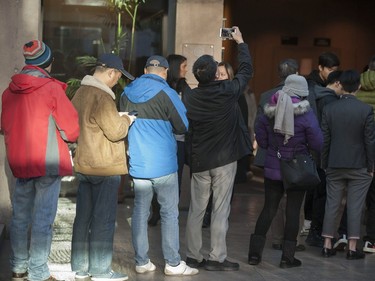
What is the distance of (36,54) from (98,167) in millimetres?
1112

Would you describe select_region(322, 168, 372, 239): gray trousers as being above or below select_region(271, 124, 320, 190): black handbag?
below

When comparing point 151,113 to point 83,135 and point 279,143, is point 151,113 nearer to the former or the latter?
point 83,135

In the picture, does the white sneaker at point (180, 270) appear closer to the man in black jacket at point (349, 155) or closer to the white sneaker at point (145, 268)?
the white sneaker at point (145, 268)

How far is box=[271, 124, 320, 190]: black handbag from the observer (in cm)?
884

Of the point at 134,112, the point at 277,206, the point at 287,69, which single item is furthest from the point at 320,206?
the point at 134,112

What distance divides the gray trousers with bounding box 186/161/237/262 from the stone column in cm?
234

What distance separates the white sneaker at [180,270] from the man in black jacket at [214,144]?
28 cm

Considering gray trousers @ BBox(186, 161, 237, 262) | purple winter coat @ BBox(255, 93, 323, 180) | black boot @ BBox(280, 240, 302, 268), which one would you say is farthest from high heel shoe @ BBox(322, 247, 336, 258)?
gray trousers @ BBox(186, 161, 237, 262)

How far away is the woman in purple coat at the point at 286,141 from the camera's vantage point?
882 cm

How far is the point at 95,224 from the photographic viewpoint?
8172 millimetres

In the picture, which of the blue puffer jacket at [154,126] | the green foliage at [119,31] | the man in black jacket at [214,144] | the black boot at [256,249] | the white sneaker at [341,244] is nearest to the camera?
the blue puffer jacket at [154,126]

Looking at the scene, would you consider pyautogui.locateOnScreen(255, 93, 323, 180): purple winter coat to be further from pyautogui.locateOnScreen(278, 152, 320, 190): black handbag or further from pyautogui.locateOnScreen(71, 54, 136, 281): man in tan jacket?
pyautogui.locateOnScreen(71, 54, 136, 281): man in tan jacket

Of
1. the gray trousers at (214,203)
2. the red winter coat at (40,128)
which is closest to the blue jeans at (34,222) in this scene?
the red winter coat at (40,128)

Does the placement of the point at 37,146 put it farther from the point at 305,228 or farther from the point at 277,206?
the point at 305,228
